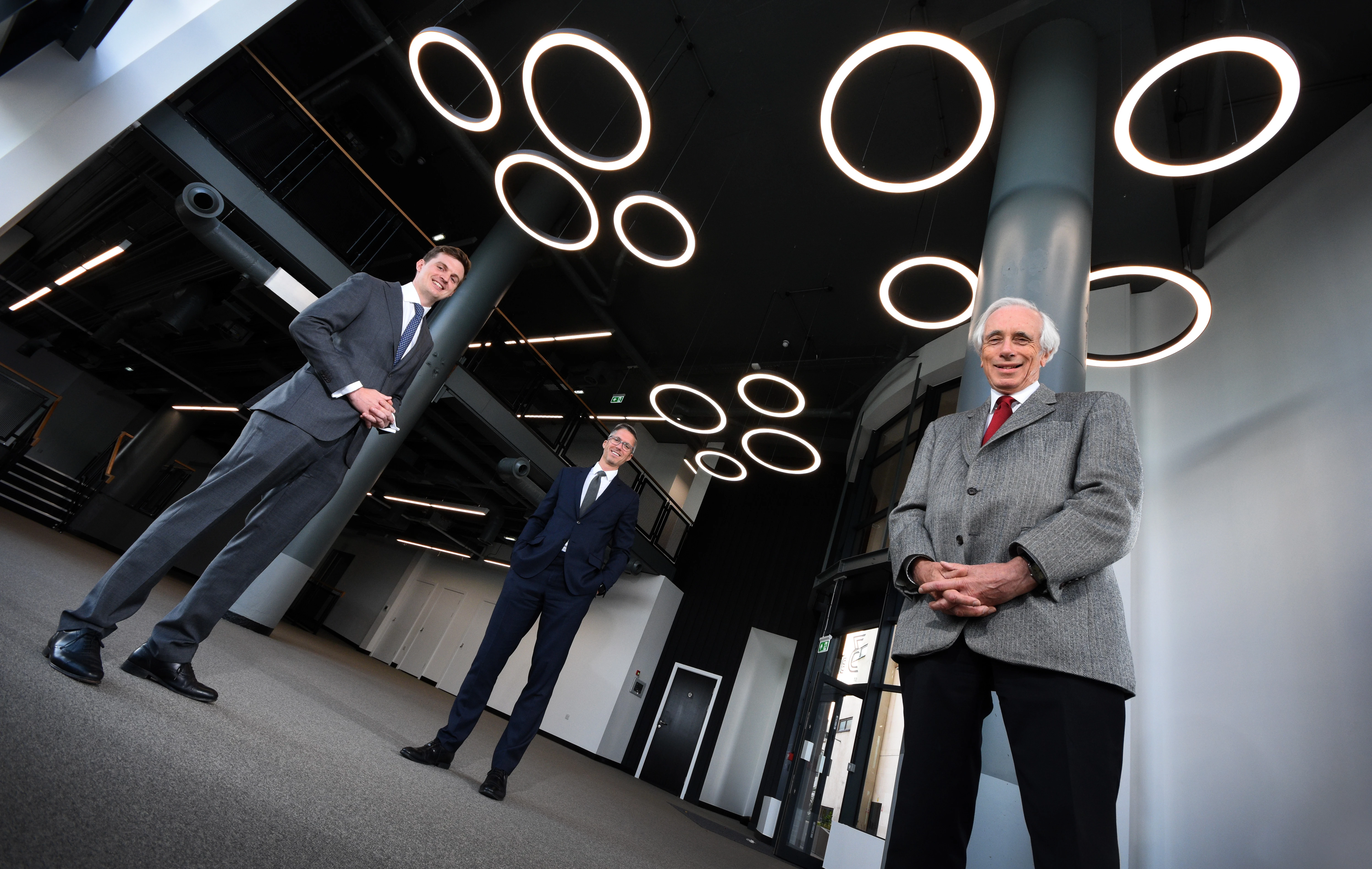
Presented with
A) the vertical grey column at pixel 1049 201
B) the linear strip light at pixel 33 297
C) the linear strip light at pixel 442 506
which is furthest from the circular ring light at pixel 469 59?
the linear strip light at pixel 33 297

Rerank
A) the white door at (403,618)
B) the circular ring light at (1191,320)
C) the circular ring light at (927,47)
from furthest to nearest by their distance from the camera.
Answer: the white door at (403,618) → the circular ring light at (1191,320) → the circular ring light at (927,47)

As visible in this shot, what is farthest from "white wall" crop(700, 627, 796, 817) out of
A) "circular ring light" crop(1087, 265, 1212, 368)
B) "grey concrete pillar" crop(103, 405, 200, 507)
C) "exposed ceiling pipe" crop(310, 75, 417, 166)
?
"grey concrete pillar" crop(103, 405, 200, 507)

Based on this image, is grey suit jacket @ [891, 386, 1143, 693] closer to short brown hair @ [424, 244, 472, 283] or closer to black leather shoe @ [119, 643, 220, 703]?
short brown hair @ [424, 244, 472, 283]

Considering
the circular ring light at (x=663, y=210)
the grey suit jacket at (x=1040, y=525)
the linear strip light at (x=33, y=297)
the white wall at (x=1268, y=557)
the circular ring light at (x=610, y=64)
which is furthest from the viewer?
the linear strip light at (x=33, y=297)

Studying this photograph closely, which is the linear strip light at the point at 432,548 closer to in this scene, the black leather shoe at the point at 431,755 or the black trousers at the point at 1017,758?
the black leather shoe at the point at 431,755

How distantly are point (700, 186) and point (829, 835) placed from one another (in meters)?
8.05

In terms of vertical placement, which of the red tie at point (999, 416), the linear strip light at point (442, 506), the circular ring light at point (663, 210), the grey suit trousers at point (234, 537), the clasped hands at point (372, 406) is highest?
the circular ring light at point (663, 210)

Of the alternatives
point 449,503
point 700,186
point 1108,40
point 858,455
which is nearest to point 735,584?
point 858,455

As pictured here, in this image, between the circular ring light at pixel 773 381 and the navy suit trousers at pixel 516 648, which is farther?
the circular ring light at pixel 773 381

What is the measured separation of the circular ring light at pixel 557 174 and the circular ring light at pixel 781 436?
3.43 metres

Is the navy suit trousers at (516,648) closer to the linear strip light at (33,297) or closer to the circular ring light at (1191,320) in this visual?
the circular ring light at (1191,320)

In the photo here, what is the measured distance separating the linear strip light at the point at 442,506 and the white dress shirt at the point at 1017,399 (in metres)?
11.6

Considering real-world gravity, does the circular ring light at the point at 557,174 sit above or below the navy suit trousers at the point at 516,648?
above

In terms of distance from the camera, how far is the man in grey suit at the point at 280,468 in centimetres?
187
